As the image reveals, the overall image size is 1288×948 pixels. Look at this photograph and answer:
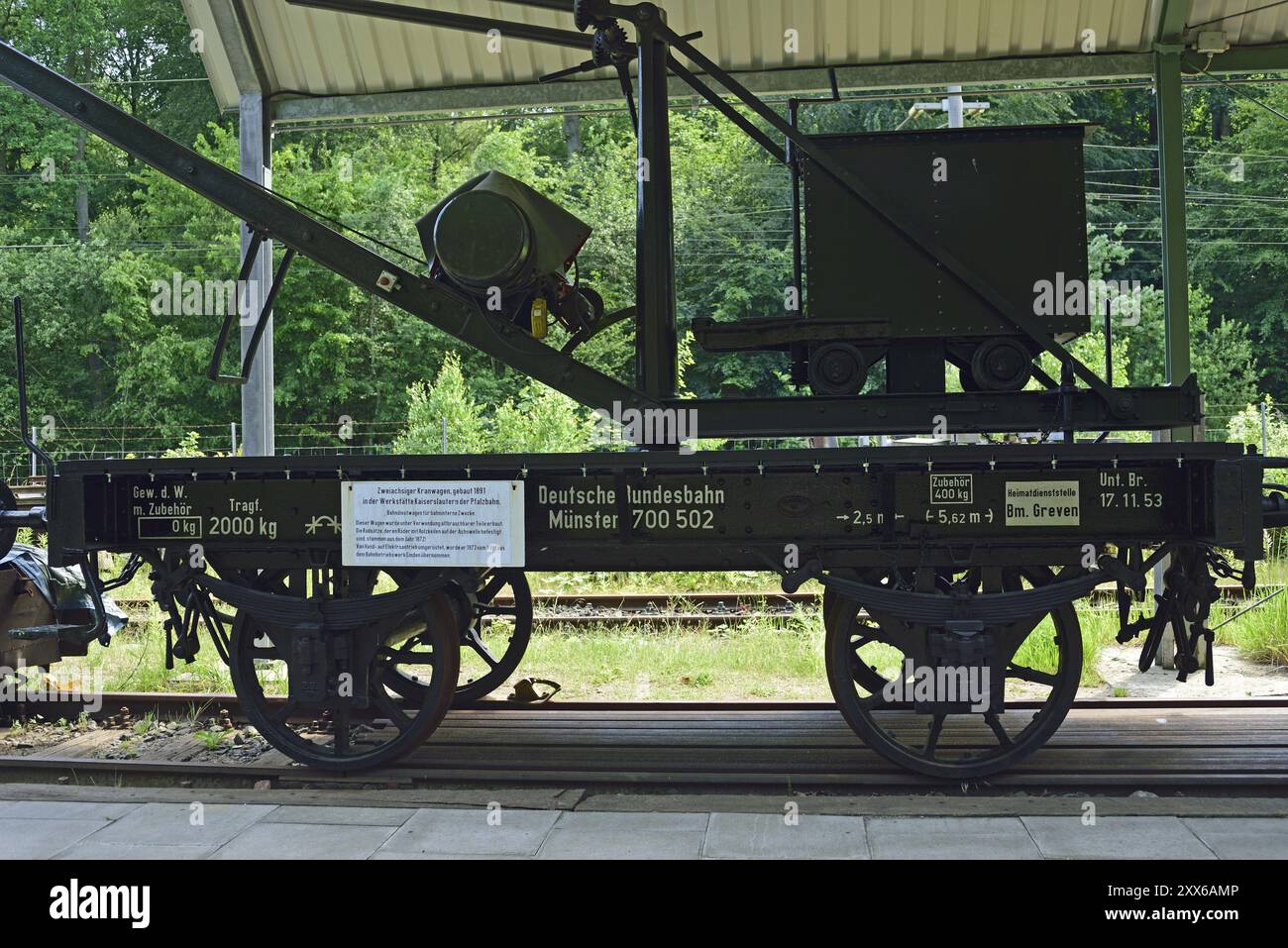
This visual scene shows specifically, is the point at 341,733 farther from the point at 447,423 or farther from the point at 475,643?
the point at 447,423

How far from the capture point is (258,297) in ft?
28.9

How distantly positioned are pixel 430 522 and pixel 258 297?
3560mm

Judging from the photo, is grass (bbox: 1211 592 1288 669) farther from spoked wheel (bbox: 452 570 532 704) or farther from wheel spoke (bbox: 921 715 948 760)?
spoked wheel (bbox: 452 570 532 704)

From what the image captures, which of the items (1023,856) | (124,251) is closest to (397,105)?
(1023,856)

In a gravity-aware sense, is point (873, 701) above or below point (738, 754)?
above

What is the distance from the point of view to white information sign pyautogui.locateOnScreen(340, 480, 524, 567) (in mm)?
6102

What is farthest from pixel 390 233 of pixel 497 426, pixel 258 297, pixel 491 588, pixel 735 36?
pixel 491 588

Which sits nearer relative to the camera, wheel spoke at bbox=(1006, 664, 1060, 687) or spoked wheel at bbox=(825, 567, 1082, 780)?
spoked wheel at bbox=(825, 567, 1082, 780)

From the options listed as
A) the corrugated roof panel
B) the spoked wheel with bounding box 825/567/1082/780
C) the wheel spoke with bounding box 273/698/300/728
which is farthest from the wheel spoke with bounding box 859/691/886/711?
the corrugated roof panel

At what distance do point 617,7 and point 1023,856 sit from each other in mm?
4770

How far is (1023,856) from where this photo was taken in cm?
495

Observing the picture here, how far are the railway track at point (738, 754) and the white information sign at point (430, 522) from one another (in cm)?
120

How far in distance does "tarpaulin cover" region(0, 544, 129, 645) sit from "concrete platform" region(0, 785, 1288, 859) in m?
1.97

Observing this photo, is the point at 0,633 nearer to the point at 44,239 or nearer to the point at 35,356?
the point at 35,356
